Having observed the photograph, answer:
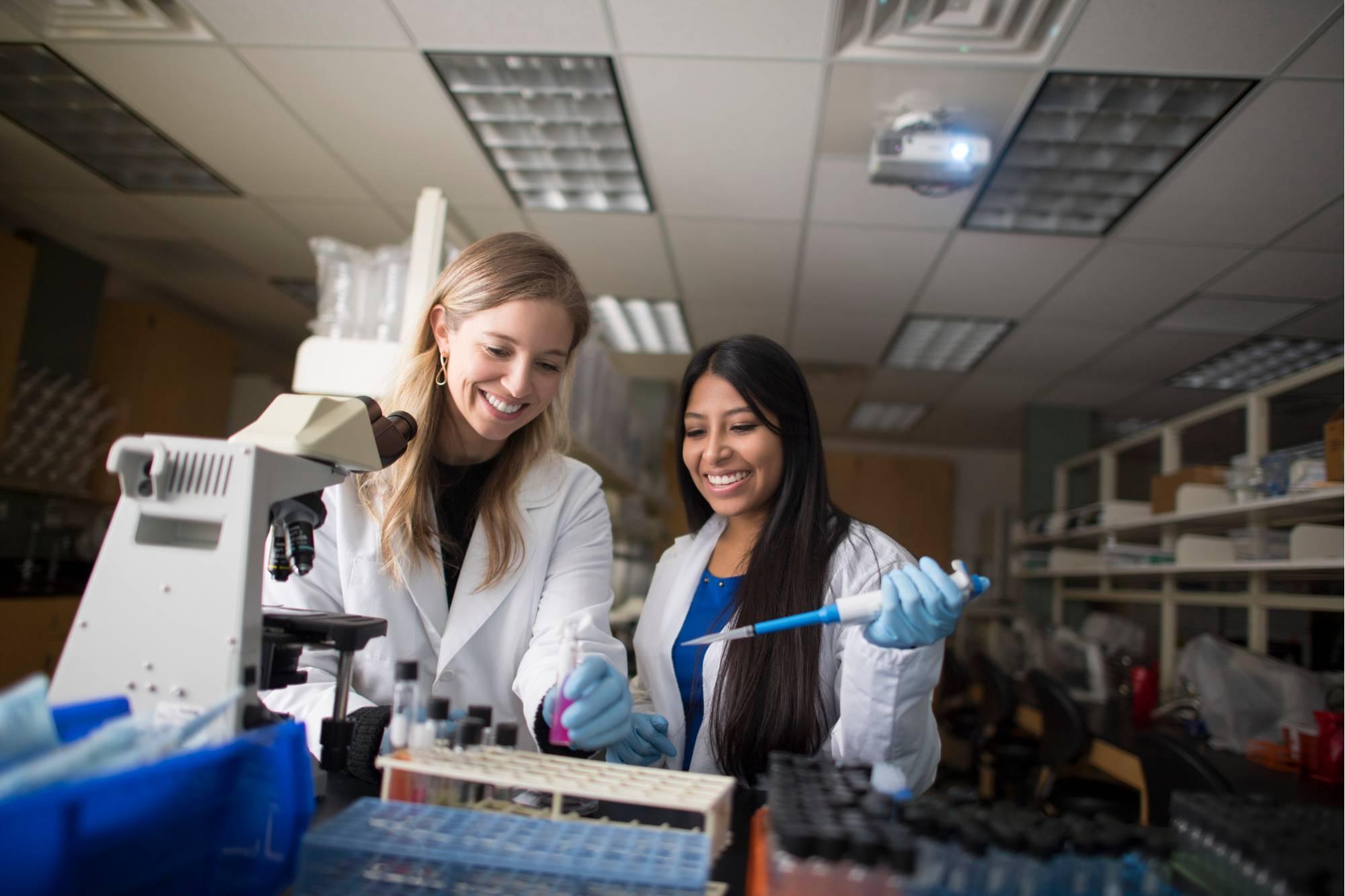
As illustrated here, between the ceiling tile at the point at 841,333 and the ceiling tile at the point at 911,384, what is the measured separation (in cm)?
38

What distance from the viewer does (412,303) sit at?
2.55 metres

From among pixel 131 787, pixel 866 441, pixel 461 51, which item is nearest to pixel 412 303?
pixel 461 51

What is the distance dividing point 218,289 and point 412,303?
335cm

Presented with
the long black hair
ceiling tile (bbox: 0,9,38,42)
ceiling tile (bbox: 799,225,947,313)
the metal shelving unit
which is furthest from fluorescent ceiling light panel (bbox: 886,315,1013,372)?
ceiling tile (bbox: 0,9,38,42)

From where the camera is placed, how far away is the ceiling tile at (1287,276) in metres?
3.59

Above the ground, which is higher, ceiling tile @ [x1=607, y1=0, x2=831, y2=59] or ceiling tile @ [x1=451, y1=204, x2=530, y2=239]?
ceiling tile @ [x1=607, y1=0, x2=831, y2=59]

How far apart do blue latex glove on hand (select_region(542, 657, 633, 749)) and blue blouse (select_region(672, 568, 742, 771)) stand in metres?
0.52

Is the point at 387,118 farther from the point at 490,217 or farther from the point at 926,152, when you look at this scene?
the point at 926,152

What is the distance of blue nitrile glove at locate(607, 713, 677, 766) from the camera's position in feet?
4.18

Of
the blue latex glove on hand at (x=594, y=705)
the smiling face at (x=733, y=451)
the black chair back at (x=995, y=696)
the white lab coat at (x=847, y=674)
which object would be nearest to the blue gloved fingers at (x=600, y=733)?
the blue latex glove on hand at (x=594, y=705)

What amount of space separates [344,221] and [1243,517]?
4.15m

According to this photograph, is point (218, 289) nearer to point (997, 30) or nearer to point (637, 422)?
point (637, 422)

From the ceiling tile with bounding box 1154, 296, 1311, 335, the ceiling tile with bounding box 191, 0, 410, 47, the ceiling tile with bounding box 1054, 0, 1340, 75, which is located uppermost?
the ceiling tile with bounding box 1054, 0, 1340, 75

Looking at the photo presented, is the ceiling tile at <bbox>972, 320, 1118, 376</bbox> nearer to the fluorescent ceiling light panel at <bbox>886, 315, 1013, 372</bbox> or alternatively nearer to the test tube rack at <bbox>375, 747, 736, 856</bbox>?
the fluorescent ceiling light panel at <bbox>886, 315, 1013, 372</bbox>
